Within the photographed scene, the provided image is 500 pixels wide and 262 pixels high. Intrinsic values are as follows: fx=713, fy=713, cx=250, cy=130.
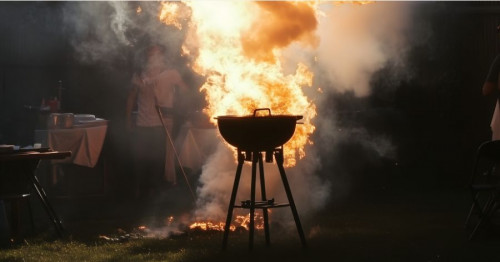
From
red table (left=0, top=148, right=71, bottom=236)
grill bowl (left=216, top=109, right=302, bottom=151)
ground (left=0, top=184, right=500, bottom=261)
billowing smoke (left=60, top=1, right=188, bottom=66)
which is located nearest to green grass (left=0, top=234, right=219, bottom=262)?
ground (left=0, top=184, right=500, bottom=261)

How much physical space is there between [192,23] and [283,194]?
9.01 ft

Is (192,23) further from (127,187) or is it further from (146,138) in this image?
(127,187)

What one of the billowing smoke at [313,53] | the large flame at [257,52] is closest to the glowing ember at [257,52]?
the large flame at [257,52]

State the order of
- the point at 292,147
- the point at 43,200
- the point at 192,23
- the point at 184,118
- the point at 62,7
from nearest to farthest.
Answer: the point at 43,200, the point at 292,147, the point at 192,23, the point at 184,118, the point at 62,7

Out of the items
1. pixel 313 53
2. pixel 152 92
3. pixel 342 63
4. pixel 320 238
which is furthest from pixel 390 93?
pixel 320 238

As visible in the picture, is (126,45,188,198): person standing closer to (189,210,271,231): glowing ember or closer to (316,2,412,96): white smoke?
(189,210,271,231): glowing ember

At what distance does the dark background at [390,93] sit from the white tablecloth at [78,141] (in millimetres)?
1462

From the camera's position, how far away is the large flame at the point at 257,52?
8125 mm

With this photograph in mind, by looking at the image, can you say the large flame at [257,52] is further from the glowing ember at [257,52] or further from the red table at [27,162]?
the red table at [27,162]

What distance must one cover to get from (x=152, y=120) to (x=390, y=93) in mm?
4712

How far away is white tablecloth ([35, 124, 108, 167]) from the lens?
10.0 meters

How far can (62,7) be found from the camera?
1317 centimetres

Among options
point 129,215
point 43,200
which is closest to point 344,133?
point 129,215

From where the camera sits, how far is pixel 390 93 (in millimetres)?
12938
